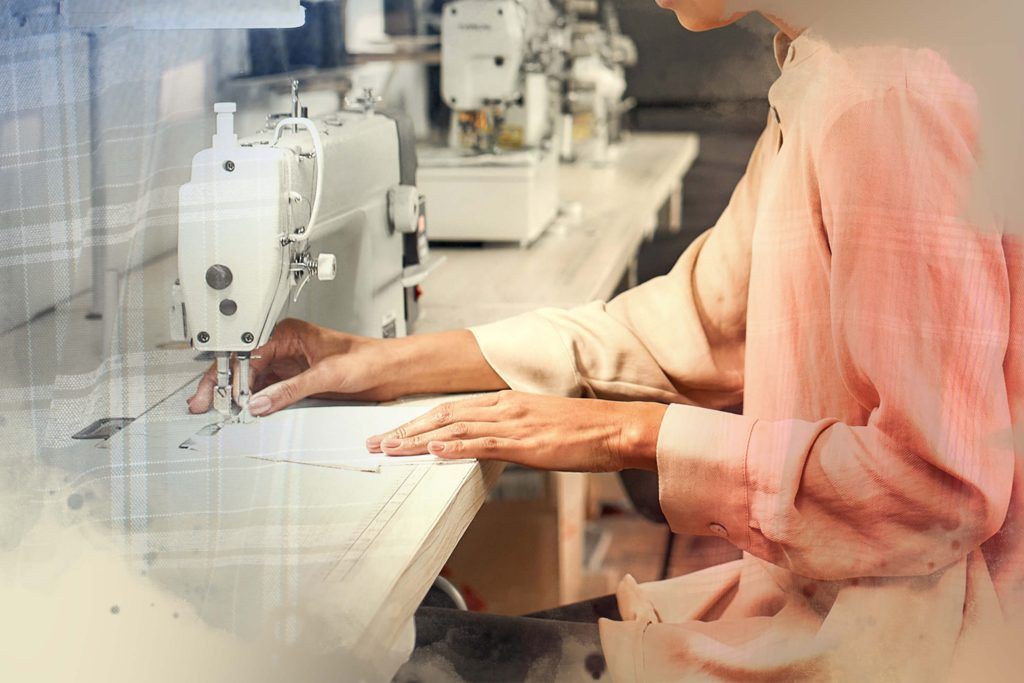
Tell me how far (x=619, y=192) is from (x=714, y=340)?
1.62 ft

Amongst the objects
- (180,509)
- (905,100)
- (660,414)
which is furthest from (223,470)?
(905,100)

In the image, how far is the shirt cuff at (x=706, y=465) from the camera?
1.12m

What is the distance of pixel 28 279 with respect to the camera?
111 centimetres

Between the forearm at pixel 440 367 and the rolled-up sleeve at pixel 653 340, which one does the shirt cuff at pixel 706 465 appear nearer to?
the rolled-up sleeve at pixel 653 340

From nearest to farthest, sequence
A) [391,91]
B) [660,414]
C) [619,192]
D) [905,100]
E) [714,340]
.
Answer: [905,100] < [660,414] < [714,340] < [391,91] < [619,192]

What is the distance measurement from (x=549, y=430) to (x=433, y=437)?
124 millimetres

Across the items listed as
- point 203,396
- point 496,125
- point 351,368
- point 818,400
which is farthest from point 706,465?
point 496,125

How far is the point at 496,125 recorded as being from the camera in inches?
59.8

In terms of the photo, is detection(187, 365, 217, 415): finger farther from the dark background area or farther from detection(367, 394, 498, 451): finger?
the dark background area

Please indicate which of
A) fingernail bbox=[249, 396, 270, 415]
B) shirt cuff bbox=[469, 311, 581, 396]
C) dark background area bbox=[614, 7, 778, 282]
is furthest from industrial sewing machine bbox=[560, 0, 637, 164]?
fingernail bbox=[249, 396, 270, 415]

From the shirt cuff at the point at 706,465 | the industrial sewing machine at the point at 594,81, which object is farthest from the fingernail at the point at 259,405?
the industrial sewing machine at the point at 594,81

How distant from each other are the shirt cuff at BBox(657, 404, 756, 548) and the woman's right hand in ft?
1.08

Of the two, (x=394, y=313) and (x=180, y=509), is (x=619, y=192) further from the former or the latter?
(x=180, y=509)

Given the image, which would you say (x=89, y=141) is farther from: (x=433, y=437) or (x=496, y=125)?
(x=496, y=125)
